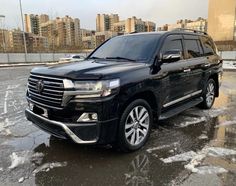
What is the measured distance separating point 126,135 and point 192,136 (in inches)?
60.3

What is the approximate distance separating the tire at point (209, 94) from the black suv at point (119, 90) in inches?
35.1

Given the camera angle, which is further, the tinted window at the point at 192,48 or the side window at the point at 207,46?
the side window at the point at 207,46

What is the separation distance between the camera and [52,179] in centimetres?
344

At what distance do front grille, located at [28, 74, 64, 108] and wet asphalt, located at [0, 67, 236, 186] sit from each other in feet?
2.89

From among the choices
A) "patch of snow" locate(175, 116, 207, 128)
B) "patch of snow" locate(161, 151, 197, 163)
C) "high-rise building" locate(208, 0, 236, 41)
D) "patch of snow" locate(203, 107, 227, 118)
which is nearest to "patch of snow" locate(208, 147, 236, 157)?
"patch of snow" locate(161, 151, 197, 163)

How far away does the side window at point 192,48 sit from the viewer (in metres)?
5.69

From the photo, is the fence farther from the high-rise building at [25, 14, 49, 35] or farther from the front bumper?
the front bumper

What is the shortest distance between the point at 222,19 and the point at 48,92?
6631 centimetres

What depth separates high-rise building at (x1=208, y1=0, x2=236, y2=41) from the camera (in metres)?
60.1

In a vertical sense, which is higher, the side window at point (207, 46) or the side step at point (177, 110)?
the side window at point (207, 46)

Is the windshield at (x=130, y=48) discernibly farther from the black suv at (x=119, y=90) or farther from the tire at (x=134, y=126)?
the tire at (x=134, y=126)

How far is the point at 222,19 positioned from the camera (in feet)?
204

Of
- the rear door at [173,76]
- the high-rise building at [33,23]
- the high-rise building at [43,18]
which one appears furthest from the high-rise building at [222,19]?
the rear door at [173,76]

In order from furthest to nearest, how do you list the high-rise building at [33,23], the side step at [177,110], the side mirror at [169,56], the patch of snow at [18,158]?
the high-rise building at [33,23] < the side step at [177,110] < the side mirror at [169,56] < the patch of snow at [18,158]
